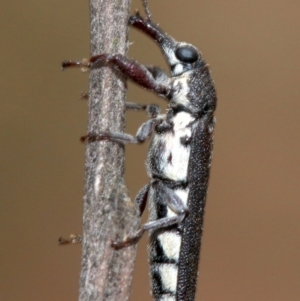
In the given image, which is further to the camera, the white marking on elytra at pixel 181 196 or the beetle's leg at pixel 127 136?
the white marking on elytra at pixel 181 196

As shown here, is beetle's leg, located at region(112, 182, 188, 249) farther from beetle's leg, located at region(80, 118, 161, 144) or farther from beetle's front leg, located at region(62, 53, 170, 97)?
beetle's front leg, located at region(62, 53, 170, 97)

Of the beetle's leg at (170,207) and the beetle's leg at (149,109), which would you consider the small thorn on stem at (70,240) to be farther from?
the beetle's leg at (149,109)

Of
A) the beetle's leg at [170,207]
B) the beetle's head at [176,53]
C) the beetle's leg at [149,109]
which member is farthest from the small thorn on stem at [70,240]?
the beetle's head at [176,53]

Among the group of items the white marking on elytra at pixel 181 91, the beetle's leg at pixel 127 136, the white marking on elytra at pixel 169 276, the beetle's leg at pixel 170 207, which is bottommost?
the white marking on elytra at pixel 169 276

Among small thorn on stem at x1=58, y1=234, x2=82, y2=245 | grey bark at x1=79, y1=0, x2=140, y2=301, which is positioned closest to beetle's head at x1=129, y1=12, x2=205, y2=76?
grey bark at x1=79, y1=0, x2=140, y2=301

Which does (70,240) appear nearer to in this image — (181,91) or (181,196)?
(181,196)

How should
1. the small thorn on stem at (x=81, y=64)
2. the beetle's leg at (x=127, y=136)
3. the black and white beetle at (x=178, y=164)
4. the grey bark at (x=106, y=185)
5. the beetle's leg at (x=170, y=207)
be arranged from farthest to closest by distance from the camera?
the black and white beetle at (x=178, y=164)
the beetle's leg at (x=170, y=207)
the small thorn on stem at (x=81, y=64)
the beetle's leg at (x=127, y=136)
the grey bark at (x=106, y=185)

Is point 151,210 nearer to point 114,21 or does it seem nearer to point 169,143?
point 169,143
